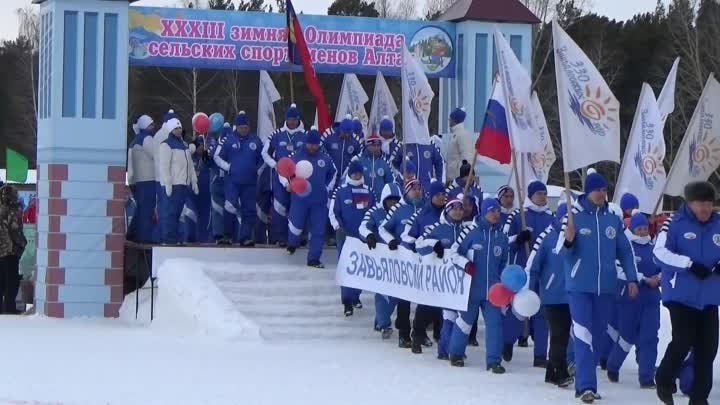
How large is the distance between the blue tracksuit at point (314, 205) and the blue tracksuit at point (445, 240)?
3.49 meters

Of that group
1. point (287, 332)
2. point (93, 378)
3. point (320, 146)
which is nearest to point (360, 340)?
point (287, 332)

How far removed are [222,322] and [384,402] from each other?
5.02 m

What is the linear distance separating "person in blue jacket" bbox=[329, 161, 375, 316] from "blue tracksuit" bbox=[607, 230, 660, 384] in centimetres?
455

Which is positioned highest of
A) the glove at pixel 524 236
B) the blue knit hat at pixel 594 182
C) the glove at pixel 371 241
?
the blue knit hat at pixel 594 182

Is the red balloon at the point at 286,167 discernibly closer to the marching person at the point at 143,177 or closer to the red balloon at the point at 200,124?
the marching person at the point at 143,177

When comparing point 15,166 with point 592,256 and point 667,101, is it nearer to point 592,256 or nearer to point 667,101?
point 667,101

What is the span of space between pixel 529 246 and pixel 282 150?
552 cm

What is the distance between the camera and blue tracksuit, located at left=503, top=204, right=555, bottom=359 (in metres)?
15.0

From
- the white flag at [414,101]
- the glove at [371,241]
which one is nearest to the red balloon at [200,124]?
the white flag at [414,101]

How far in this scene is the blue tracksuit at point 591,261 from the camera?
12414 millimetres

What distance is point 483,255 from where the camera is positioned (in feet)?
48.3

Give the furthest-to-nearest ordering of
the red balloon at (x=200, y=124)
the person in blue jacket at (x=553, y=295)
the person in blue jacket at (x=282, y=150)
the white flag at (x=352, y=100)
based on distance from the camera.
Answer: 1. the white flag at (x=352, y=100)
2. the red balloon at (x=200, y=124)
3. the person in blue jacket at (x=282, y=150)
4. the person in blue jacket at (x=553, y=295)

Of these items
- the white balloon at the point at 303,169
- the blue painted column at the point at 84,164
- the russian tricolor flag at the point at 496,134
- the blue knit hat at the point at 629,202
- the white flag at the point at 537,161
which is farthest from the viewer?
the blue painted column at the point at 84,164

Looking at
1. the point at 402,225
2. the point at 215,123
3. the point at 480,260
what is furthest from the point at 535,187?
the point at 215,123
